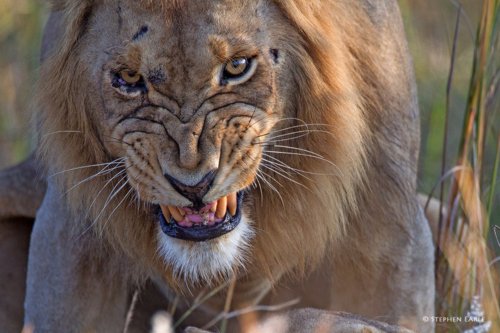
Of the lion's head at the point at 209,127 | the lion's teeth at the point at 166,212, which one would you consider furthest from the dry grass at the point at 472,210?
the lion's teeth at the point at 166,212

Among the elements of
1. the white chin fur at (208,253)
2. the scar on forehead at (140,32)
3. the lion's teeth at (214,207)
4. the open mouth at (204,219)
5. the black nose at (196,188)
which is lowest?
the white chin fur at (208,253)

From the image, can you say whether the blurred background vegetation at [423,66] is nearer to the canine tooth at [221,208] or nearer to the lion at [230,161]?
the lion at [230,161]

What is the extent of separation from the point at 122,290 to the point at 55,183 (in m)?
0.51

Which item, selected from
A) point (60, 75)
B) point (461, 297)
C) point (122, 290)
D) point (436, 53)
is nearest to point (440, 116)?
point (436, 53)

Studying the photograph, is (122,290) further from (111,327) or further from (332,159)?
(332,159)

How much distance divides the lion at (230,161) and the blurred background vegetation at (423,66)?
1982mm

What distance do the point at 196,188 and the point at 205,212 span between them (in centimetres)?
21

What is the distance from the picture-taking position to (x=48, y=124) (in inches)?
159

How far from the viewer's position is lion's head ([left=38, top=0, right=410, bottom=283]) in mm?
3488

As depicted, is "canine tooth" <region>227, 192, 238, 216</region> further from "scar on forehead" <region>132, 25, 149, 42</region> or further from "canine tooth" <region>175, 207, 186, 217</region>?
"scar on forehead" <region>132, 25, 149, 42</region>

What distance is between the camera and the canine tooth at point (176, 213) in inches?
142

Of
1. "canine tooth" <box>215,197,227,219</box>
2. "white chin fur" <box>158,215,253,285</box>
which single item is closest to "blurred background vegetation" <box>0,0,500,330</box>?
"white chin fur" <box>158,215,253,285</box>

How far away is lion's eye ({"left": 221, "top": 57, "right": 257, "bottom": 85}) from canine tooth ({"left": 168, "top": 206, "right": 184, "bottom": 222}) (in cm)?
42

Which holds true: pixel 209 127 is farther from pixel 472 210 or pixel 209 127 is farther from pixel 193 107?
pixel 472 210
